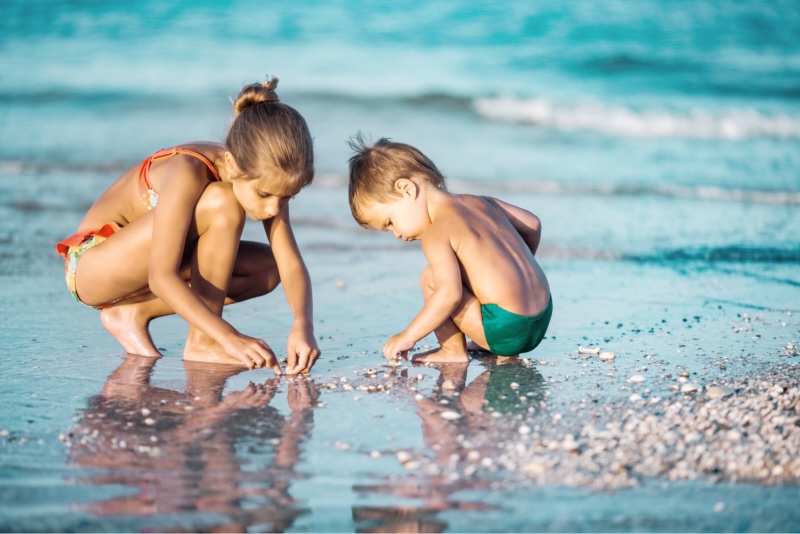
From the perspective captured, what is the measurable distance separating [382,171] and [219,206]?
2.21 feet

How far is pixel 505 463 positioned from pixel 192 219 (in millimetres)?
1645

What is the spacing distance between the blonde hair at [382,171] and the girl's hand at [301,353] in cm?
56

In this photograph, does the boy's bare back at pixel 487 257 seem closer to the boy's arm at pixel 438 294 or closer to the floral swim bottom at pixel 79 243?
the boy's arm at pixel 438 294

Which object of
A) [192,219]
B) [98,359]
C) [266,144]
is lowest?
[98,359]

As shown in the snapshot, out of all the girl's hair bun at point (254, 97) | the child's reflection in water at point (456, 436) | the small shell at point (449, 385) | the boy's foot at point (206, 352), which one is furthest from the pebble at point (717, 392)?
the girl's hair bun at point (254, 97)

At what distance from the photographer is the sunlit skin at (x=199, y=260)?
352cm

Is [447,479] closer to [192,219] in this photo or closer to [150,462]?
[150,462]

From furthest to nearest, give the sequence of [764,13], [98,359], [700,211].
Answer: [764,13] < [700,211] < [98,359]

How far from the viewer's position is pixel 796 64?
1583 centimetres

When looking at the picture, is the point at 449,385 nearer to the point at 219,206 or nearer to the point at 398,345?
the point at 398,345

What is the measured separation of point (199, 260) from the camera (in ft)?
12.2

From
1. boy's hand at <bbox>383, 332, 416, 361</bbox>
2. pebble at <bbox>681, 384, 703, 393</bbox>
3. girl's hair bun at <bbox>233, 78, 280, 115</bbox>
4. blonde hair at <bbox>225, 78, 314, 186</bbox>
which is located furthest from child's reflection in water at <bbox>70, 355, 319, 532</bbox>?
pebble at <bbox>681, 384, 703, 393</bbox>

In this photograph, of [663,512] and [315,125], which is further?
[315,125]

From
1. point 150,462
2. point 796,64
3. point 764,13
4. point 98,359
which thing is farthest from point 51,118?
point 764,13
